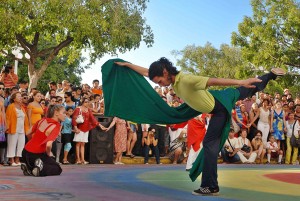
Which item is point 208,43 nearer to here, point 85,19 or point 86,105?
point 85,19

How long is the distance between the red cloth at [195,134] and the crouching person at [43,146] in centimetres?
323

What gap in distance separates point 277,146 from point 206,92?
450 inches

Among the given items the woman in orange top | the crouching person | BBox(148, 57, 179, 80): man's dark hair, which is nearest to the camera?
BBox(148, 57, 179, 80): man's dark hair

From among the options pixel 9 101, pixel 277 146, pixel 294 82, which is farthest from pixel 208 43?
pixel 9 101

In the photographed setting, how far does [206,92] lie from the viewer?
6336 millimetres

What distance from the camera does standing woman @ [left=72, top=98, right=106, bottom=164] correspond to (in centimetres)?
1355

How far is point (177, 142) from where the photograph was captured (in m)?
15.2

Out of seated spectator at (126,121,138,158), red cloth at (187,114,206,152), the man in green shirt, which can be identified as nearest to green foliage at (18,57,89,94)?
seated spectator at (126,121,138,158)

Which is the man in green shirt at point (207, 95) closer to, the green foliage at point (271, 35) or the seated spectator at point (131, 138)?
the seated spectator at point (131, 138)

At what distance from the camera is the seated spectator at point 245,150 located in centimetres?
1596

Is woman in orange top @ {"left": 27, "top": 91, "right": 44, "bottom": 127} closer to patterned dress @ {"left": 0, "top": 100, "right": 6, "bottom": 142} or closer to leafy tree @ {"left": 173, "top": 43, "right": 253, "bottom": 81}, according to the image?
patterned dress @ {"left": 0, "top": 100, "right": 6, "bottom": 142}

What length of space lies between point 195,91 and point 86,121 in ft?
26.0

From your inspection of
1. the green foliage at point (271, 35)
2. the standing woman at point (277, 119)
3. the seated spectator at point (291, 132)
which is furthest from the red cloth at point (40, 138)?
the green foliage at point (271, 35)

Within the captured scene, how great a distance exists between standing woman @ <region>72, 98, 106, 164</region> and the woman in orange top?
1256 millimetres
